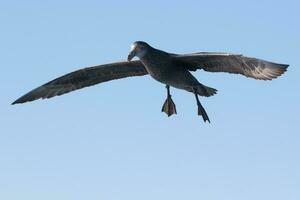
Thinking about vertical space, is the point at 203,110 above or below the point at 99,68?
below

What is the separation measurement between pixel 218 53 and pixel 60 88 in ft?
17.8

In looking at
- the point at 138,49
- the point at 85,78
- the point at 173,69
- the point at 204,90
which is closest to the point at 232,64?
the point at 204,90

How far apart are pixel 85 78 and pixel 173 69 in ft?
11.5

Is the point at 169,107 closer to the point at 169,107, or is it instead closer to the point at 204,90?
the point at 169,107

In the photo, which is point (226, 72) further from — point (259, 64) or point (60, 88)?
point (60, 88)

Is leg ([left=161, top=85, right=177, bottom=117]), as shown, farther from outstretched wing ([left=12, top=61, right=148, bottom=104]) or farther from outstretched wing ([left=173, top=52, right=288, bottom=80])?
outstretched wing ([left=173, top=52, right=288, bottom=80])

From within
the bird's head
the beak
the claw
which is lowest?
the claw

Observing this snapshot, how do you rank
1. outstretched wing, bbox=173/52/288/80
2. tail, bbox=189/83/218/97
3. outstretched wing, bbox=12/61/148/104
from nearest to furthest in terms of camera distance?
outstretched wing, bbox=173/52/288/80, tail, bbox=189/83/218/97, outstretched wing, bbox=12/61/148/104

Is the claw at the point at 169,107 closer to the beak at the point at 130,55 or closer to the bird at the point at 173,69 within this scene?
the bird at the point at 173,69

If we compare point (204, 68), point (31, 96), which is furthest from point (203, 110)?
point (31, 96)

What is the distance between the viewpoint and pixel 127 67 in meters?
25.5

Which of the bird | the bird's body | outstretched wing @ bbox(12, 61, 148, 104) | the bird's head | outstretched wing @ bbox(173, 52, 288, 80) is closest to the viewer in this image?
outstretched wing @ bbox(173, 52, 288, 80)

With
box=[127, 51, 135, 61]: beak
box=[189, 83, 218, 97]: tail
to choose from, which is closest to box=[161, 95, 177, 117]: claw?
box=[189, 83, 218, 97]: tail

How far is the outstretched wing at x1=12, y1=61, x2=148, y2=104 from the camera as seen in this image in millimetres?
25438
